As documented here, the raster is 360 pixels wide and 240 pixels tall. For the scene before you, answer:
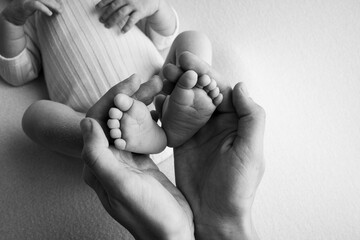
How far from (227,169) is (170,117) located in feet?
0.41

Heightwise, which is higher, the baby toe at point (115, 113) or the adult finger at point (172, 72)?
the adult finger at point (172, 72)

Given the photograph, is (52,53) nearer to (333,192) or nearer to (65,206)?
(65,206)

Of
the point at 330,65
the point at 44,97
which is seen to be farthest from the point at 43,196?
the point at 330,65

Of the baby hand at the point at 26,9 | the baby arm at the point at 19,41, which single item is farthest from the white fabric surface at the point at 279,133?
the baby hand at the point at 26,9

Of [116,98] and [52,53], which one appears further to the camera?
[52,53]

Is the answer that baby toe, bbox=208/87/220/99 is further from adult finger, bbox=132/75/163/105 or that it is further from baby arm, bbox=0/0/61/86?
baby arm, bbox=0/0/61/86

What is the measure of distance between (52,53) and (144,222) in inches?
19.6

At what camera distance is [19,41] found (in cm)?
82

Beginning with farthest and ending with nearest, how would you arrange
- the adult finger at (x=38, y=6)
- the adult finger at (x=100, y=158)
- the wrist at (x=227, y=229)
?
the adult finger at (x=38, y=6), the wrist at (x=227, y=229), the adult finger at (x=100, y=158)

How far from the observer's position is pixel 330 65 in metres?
0.98

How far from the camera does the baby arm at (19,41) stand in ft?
2.52

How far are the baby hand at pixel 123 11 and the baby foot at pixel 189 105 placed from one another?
0.31m

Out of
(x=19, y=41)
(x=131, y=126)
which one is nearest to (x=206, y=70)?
(x=131, y=126)

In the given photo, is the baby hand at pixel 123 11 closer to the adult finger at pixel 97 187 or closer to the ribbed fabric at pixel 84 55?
the ribbed fabric at pixel 84 55
